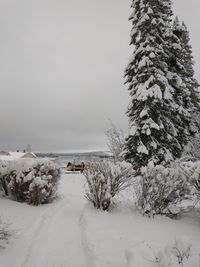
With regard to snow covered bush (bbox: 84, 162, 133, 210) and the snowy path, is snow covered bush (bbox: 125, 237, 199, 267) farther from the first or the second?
snow covered bush (bbox: 84, 162, 133, 210)

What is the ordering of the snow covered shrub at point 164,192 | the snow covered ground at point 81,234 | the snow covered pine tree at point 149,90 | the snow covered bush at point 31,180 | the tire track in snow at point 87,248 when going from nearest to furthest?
the tire track in snow at point 87,248, the snow covered ground at point 81,234, the snow covered shrub at point 164,192, the snow covered bush at point 31,180, the snow covered pine tree at point 149,90

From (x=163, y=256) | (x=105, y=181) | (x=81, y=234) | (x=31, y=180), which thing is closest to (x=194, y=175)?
(x=105, y=181)

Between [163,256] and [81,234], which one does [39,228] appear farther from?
[163,256]

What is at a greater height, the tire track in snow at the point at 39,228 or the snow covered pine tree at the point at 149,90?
the snow covered pine tree at the point at 149,90

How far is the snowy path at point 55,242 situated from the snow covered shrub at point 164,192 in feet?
6.07

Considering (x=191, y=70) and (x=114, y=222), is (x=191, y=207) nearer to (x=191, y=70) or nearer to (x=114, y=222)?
(x=114, y=222)

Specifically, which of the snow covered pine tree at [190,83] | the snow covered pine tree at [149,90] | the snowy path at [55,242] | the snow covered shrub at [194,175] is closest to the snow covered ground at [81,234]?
the snowy path at [55,242]

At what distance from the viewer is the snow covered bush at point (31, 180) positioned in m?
8.61

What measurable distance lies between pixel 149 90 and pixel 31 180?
8.35 m

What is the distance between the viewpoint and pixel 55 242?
16.4 feet

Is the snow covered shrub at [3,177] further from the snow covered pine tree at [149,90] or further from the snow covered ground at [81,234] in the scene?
the snow covered pine tree at [149,90]

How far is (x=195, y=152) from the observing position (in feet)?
75.9

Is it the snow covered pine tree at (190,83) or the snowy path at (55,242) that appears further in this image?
the snow covered pine tree at (190,83)

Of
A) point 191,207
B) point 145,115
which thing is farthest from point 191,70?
point 191,207
